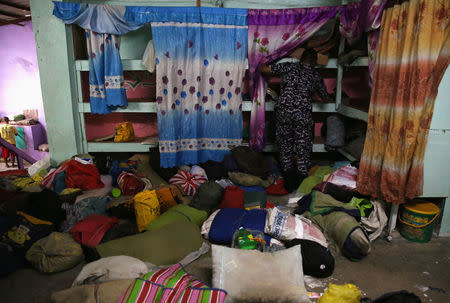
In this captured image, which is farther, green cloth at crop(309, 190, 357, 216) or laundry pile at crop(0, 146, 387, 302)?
green cloth at crop(309, 190, 357, 216)

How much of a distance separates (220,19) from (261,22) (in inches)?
23.6

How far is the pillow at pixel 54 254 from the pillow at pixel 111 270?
413 mm

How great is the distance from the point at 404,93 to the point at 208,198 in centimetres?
233

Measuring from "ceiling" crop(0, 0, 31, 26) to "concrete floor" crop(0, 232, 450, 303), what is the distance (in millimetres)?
6300

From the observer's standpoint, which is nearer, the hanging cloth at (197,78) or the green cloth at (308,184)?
the green cloth at (308,184)

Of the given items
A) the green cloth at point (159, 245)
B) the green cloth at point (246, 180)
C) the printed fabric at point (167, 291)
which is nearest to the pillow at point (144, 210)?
the green cloth at point (159, 245)

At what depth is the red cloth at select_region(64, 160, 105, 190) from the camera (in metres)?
4.53

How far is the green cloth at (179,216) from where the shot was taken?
11.1ft

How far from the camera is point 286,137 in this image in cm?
483

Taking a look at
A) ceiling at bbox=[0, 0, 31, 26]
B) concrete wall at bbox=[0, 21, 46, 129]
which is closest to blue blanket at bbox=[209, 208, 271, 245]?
ceiling at bbox=[0, 0, 31, 26]

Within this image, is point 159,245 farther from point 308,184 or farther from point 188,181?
point 308,184

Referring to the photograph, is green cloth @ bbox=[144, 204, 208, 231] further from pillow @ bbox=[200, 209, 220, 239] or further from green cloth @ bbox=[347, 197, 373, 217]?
green cloth @ bbox=[347, 197, 373, 217]

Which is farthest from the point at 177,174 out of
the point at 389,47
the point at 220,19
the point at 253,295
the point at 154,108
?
the point at 389,47

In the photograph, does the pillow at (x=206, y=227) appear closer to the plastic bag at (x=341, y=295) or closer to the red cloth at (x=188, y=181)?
the red cloth at (x=188, y=181)
